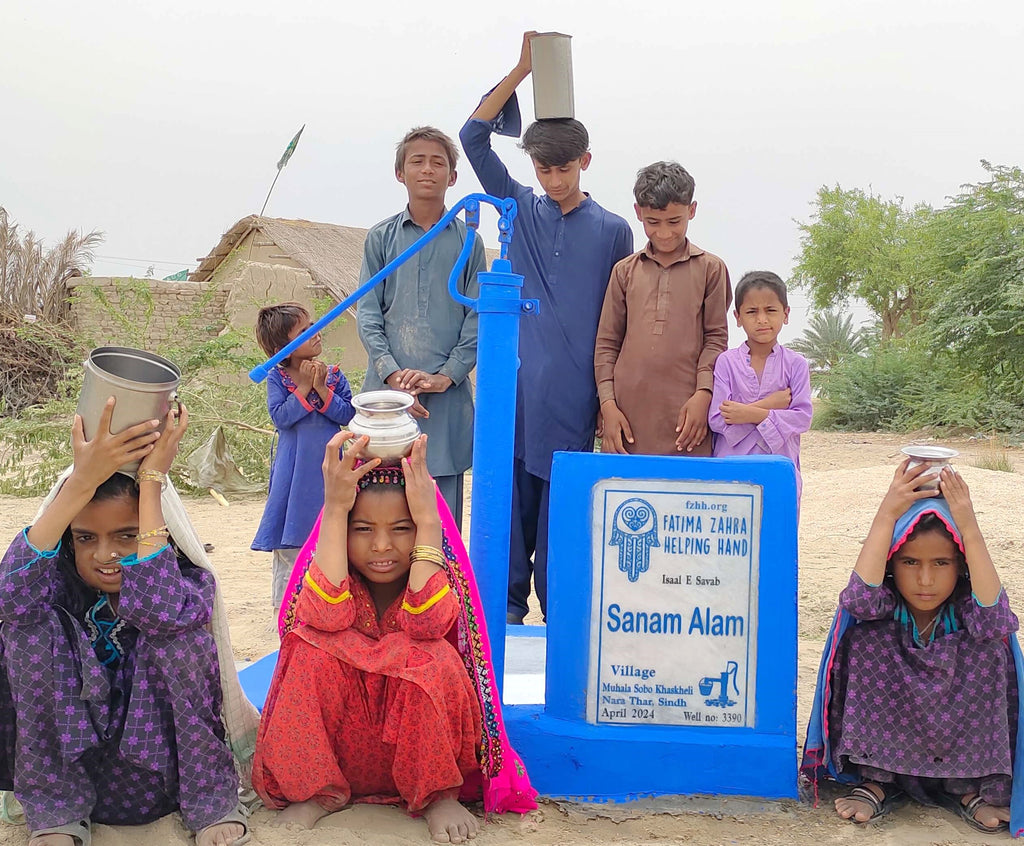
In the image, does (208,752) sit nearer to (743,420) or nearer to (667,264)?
(743,420)

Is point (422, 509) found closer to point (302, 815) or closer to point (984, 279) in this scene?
point (302, 815)

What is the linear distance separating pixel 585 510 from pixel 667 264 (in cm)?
115

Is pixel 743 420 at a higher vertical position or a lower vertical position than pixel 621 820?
higher

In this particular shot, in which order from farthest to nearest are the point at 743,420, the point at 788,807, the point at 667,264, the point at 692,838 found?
the point at 667,264 < the point at 743,420 < the point at 788,807 < the point at 692,838

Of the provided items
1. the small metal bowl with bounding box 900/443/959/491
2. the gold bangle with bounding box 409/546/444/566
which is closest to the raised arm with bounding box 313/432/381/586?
the gold bangle with bounding box 409/546/444/566

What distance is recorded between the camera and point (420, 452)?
2373mm

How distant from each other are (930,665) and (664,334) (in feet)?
4.58

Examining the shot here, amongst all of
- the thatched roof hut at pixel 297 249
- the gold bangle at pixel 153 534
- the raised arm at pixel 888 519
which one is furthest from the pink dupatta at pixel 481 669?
the thatched roof hut at pixel 297 249

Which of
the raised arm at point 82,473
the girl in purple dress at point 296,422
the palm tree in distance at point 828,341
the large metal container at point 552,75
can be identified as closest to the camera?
the raised arm at point 82,473

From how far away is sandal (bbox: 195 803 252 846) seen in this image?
2.22 metres

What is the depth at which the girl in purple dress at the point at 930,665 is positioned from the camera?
2410mm

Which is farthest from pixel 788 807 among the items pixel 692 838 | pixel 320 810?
pixel 320 810

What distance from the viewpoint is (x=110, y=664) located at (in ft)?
7.54

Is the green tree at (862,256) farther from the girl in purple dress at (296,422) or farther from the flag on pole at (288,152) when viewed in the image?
the girl in purple dress at (296,422)
